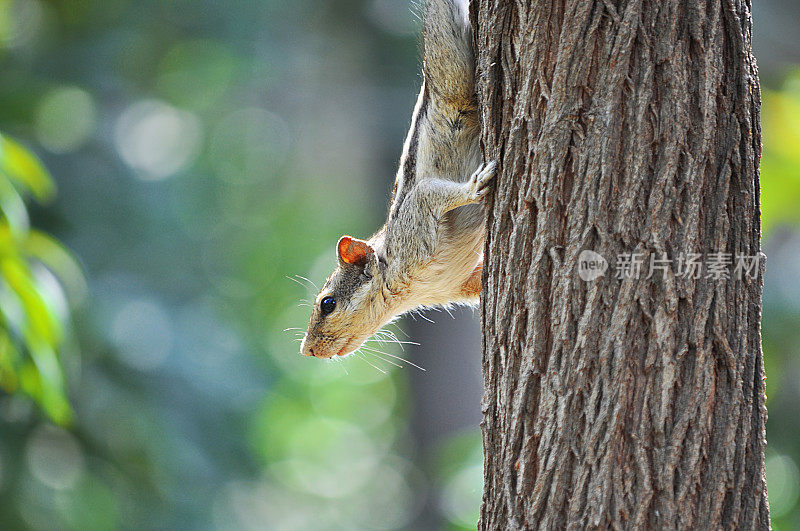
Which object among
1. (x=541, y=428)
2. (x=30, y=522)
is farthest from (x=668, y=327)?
(x=30, y=522)

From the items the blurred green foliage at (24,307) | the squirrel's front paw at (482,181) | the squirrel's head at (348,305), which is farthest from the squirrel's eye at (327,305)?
the blurred green foliage at (24,307)

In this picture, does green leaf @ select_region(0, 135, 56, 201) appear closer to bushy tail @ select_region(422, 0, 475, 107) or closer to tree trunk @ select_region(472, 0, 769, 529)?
bushy tail @ select_region(422, 0, 475, 107)

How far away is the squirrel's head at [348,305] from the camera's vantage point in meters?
2.97

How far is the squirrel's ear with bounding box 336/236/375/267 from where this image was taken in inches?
116

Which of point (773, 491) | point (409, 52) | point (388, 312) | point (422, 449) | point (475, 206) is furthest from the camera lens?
point (409, 52)

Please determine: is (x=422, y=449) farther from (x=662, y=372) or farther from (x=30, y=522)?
(x=662, y=372)

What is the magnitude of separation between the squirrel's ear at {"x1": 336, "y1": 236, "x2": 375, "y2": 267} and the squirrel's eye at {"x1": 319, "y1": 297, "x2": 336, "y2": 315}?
0.17 meters

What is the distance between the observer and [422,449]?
344 inches

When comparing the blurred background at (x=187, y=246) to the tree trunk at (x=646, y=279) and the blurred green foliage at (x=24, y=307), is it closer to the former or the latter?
the blurred green foliage at (x=24, y=307)

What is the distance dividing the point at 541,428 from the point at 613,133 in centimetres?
69

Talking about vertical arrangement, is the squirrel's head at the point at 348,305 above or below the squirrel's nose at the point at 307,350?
above

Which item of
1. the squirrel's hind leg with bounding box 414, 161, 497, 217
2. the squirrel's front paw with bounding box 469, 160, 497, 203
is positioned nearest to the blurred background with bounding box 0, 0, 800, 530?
the squirrel's hind leg with bounding box 414, 161, 497, 217

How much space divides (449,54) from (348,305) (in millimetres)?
979

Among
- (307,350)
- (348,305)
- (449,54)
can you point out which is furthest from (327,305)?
(449,54)
